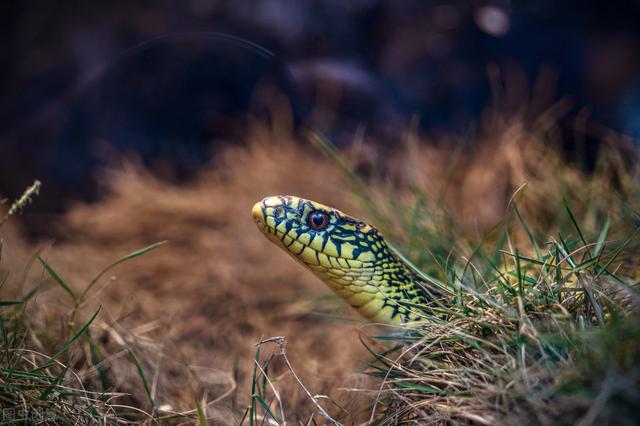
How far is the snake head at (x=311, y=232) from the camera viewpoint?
8.00 ft

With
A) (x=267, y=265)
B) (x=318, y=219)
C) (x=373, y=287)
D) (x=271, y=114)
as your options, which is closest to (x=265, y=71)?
(x=271, y=114)


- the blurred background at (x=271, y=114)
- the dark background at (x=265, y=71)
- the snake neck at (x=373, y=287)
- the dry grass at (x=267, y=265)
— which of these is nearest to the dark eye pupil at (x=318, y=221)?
the snake neck at (x=373, y=287)

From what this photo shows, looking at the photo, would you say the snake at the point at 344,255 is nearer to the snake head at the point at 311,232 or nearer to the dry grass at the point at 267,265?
the snake head at the point at 311,232

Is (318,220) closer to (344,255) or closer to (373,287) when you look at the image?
(344,255)

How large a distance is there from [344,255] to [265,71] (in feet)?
9.00

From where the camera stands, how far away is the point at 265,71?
468 centimetres

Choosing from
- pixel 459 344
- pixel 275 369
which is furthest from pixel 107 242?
pixel 459 344

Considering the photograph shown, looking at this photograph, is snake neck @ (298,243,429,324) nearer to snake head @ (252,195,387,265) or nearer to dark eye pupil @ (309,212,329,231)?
snake head @ (252,195,387,265)

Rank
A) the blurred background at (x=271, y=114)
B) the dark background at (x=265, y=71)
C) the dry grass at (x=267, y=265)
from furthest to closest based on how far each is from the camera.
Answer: the dark background at (x=265, y=71) → the blurred background at (x=271, y=114) → the dry grass at (x=267, y=265)

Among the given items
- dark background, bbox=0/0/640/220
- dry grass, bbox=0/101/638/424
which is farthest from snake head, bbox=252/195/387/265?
dark background, bbox=0/0/640/220

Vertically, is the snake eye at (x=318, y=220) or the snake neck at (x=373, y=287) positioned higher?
the snake eye at (x=318, y=220)

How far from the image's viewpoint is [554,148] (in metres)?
4.40

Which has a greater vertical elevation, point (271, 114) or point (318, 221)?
point (271, 114)

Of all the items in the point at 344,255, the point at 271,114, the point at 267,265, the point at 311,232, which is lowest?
the point at 344,255
